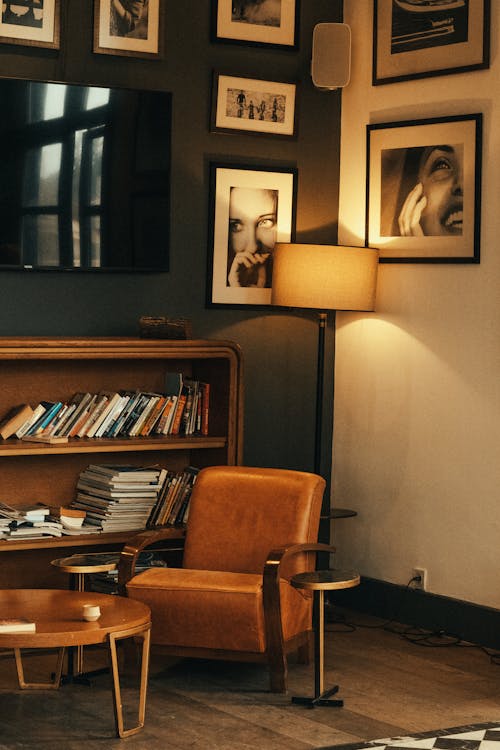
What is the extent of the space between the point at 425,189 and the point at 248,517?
1.79m

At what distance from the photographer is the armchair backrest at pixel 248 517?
A: 16.3 feet

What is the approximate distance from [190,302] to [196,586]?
5.35ft

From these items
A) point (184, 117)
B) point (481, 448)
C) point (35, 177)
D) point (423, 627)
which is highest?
point (184, 117)

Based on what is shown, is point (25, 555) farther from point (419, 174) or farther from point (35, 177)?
point (419, 174)

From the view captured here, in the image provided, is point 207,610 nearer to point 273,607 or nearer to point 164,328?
point 273,607

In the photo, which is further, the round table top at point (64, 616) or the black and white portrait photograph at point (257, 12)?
the black and white portrait photograph at point (257, 12)

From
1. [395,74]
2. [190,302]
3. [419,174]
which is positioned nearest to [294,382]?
[190,302]

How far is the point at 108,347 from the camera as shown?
5.11 m

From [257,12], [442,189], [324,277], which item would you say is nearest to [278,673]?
[324,277]

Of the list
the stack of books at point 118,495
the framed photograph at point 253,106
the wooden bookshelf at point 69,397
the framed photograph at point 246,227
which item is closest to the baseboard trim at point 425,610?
the wooden bookshelf at point 69,397

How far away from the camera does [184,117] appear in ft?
A: 18.7

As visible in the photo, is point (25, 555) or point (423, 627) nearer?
point (25, 555)

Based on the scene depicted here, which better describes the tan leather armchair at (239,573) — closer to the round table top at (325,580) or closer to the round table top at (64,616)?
the round table top at (325,580)

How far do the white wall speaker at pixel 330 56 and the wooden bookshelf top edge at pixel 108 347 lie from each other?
144 cm
